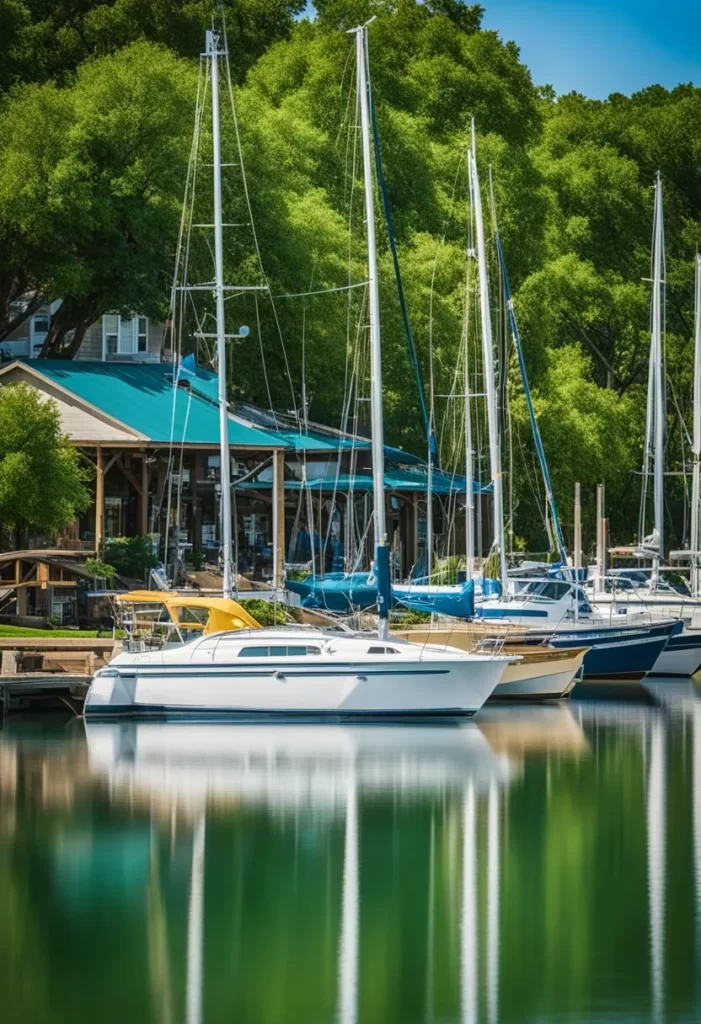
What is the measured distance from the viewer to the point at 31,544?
158 ft

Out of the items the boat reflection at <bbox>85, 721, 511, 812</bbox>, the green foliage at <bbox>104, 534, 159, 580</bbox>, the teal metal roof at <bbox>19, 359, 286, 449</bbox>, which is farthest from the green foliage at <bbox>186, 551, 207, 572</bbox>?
the boat reflection at <bbox>85, 721, 511, 812</bbox>

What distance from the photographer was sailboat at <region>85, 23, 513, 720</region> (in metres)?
35.2

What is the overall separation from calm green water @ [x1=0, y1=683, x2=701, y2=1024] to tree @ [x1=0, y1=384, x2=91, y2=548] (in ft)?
29.6

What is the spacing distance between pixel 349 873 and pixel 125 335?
44226mm

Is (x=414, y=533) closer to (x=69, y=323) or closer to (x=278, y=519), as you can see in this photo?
(x=69, y=323)

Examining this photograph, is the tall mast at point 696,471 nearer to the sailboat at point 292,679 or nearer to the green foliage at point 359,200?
the green foliage at point 359,200

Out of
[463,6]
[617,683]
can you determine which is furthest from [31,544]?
[463,6]

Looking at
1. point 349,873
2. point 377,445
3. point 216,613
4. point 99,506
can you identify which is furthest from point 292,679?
point 99,506

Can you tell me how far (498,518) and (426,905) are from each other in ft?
81.8

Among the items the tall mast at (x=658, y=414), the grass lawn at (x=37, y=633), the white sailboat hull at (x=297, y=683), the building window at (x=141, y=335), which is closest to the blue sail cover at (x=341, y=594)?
the grass lawn at (x=37, y=633)

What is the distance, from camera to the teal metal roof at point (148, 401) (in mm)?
50656

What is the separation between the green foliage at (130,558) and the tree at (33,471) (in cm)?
240

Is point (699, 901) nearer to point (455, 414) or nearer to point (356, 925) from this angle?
point (356, 925)

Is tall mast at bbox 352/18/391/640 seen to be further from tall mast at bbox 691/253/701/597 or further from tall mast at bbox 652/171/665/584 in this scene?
tall mast at bbox 691/253/701/597
